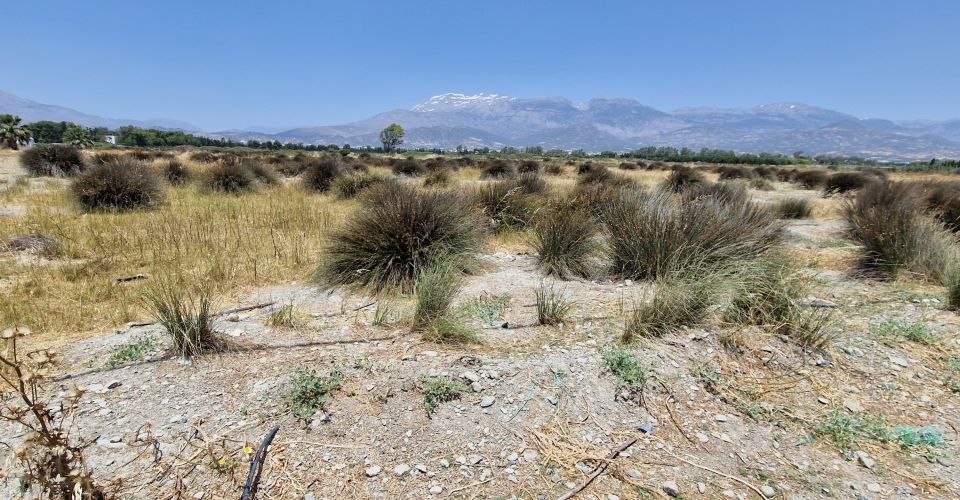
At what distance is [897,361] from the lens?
317cm

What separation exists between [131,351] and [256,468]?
1.65 metres

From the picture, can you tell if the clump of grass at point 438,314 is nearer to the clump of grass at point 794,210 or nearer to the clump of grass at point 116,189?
the clump of grass at point 116,189

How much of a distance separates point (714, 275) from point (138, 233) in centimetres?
823

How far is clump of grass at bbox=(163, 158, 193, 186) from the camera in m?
13.6

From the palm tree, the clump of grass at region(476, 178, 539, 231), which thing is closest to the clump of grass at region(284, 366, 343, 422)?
the clump of grass at region(476, 178, 539, 231)

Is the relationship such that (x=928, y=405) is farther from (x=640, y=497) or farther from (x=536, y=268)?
(x=536, y=268)

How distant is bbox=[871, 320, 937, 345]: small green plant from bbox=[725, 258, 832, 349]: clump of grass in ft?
1.30

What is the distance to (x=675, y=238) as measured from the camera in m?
4.87

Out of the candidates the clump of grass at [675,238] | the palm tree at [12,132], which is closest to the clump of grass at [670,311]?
the clump of grass at [675,238]

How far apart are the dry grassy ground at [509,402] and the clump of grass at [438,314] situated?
135 millimetres

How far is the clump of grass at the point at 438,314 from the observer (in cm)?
330

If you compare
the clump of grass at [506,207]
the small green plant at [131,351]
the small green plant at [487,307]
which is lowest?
the small green plant at [487,307]

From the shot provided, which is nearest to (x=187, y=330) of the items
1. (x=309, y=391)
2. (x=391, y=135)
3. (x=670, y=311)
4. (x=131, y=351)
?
(x=131, y=351)

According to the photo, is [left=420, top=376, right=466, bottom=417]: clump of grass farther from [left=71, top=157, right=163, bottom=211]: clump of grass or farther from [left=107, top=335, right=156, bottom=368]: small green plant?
[left=71, top=157, right=163, bottom=211]: clump of grass
